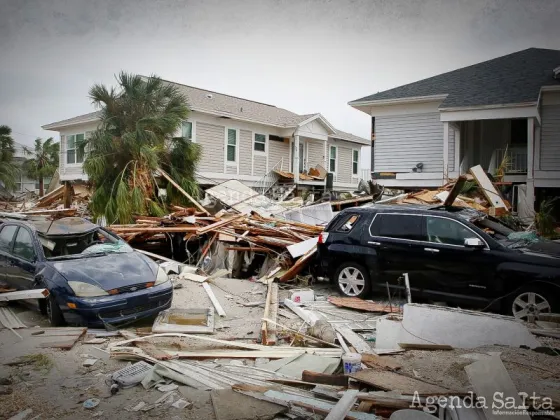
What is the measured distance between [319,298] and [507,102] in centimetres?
1090

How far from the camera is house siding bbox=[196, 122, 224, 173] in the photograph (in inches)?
844

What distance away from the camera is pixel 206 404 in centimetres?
397

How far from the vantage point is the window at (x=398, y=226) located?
802 centimetres

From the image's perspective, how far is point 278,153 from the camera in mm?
25234

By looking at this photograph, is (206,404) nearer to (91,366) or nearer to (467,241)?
(91,366)

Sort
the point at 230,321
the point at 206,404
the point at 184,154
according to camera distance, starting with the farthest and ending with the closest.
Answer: the point at 184,154, the point at 230,321, the point at 206,404

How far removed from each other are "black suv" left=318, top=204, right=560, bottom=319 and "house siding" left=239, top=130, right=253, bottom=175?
14.7 m

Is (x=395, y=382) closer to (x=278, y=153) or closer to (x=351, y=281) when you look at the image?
(x=351, y=281)

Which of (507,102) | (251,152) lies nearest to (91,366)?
(507,102)

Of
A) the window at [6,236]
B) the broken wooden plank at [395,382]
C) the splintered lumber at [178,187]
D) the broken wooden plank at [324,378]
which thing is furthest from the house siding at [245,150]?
the broken wooden plank at [395,382]

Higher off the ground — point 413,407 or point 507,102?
point 507,102

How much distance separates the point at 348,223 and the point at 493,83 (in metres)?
11.8

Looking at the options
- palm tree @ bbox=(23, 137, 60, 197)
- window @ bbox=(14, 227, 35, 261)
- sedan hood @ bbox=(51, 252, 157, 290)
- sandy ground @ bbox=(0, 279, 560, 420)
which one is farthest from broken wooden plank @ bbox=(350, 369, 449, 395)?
palm tree @ bbox=(23, 137, 60, 197)

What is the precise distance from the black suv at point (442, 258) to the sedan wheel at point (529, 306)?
1 centimetres
